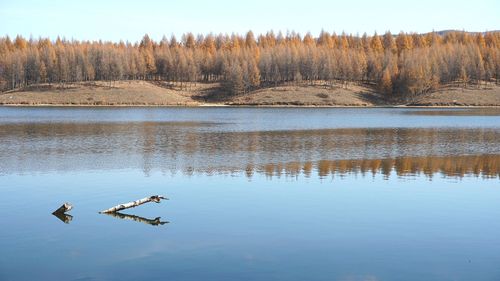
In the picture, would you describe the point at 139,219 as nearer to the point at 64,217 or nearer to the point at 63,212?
the point at 64,217

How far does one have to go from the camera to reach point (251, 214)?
834 inches

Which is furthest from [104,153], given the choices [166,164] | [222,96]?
[222,96]

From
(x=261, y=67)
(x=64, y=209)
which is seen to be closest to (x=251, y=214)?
(x=64, y=209)

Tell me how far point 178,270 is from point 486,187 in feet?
60.1

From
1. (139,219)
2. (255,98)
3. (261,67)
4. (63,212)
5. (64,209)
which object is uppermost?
(261,67)

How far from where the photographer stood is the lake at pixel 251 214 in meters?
15.3

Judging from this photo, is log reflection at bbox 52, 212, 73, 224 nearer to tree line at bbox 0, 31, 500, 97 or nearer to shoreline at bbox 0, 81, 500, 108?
shoreline at bbox 0, 81, 500, 108

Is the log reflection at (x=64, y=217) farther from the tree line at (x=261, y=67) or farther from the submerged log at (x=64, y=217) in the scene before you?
the tree line at (x=261, y=67)

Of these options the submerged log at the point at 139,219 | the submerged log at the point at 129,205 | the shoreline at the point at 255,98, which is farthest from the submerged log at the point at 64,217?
the shoreline at the point at 255,98

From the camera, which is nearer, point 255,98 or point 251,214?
point 251,214

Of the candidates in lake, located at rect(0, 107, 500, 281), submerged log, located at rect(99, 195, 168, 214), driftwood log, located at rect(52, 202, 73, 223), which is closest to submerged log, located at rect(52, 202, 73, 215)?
driftwood log, located at rect(52, 202, 73, 223)

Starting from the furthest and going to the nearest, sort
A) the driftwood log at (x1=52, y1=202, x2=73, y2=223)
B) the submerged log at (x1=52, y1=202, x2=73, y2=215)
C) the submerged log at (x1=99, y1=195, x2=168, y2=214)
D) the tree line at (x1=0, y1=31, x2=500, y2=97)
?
the tree line at (x1=0, y1=31, x2=500, y2=97) < the submerged log at (x1=99, y1=195, x2=168, y2=214) < the submerged log at (x1=52, y1=202, x2=73, y2=215) < the driftwood log at (x1=52, y1=202, x2=73, y2=223)

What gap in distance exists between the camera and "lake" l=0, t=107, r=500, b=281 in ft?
50.1

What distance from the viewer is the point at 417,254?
16344 millimetres
